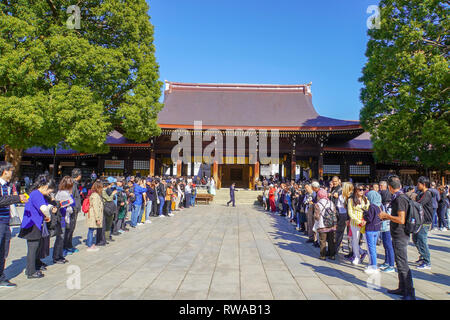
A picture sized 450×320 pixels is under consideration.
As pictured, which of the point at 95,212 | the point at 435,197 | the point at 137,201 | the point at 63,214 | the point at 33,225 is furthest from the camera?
the point at 435,197

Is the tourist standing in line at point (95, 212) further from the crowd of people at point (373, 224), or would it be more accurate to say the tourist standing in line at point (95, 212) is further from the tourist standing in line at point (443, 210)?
the tourist standing in line at point (443, 210)

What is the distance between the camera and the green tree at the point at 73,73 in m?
9.89

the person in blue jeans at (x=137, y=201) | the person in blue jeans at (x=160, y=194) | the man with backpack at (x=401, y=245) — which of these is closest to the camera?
the man with backpack at (x=401, y=245)

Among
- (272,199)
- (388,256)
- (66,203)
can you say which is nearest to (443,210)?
(272,199)

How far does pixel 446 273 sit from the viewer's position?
4977 mm

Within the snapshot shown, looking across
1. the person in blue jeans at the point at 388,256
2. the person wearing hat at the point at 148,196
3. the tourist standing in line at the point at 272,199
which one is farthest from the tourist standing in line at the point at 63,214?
the tourist standing in line at the point at 272,199

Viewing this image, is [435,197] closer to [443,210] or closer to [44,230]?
[443,210]

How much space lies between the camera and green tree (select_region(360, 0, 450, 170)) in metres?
10.5

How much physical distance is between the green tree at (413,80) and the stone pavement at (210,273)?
5.79 metres

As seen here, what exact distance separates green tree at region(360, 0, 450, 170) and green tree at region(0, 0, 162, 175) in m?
11.8

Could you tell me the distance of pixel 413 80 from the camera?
10906 mm

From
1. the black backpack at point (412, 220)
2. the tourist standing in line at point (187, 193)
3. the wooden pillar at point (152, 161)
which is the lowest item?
the tourist standing in line at point (187, 193)

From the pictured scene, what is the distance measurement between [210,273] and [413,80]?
38.1 feet
